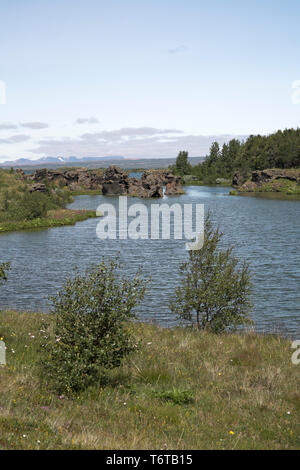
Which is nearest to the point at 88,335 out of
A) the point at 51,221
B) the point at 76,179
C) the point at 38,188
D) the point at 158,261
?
the point at 158,261

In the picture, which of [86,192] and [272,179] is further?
[86,192]

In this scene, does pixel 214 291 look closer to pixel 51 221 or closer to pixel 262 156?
pixel 51 221

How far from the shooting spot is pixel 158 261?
123 feet

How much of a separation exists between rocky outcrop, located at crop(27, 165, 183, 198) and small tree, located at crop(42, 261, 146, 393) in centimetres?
9757

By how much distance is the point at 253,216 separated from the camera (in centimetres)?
7119

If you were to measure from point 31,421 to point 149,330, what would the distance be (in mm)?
9646

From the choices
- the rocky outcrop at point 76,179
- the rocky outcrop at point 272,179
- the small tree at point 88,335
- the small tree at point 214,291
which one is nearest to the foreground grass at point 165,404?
the small tree at point 88,335

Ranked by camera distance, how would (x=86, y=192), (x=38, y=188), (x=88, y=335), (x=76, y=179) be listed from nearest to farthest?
1. (x=88, y=335)
2. (x=38, y=188)
3. (x=86, y=192)
4. (x=76, y=179)

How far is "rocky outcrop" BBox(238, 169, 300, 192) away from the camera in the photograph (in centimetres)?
13238

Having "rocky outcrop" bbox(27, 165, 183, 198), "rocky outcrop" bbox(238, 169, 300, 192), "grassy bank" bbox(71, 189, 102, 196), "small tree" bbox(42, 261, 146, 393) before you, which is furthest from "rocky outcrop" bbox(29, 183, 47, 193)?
"small tree" bbox(42, 261, 146, 393)

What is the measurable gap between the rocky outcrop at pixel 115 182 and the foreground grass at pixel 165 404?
97132 mm

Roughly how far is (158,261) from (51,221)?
3135 cm

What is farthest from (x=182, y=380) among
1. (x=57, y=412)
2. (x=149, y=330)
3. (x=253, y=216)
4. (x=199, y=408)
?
(x=253, y=216)
